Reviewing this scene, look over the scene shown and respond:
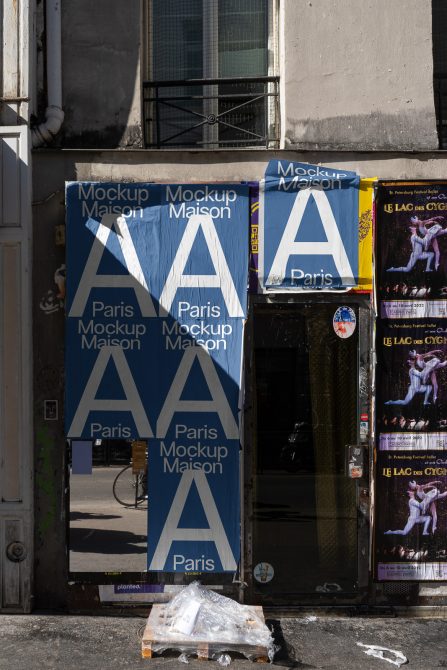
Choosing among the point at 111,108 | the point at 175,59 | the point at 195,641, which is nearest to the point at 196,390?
the point at 195,641

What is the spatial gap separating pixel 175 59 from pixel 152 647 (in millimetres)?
4945

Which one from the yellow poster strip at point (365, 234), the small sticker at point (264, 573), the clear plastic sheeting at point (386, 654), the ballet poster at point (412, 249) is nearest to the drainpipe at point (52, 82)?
the yellow poster strip at point (365, 234)

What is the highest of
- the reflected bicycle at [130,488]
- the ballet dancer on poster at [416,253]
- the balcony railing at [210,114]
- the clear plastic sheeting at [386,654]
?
the balcony railing at [210,114]

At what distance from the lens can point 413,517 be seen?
21.0 feet

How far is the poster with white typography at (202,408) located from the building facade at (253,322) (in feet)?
0.15

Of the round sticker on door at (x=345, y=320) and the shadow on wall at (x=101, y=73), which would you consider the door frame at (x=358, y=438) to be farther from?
the shadow on wall at (x=101, y=73)

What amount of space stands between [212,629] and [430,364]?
2.77 metres

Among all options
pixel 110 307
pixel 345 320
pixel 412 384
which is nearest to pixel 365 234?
pixel 345 320

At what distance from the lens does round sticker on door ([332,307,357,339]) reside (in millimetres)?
6484

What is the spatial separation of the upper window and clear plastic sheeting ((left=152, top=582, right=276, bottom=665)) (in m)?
3.93

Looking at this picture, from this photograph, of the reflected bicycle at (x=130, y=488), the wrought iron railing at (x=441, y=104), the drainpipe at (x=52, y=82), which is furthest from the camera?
the wrought iron railing at (x=441, y=104)

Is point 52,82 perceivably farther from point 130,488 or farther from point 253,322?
point 130,488

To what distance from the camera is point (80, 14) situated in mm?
6535

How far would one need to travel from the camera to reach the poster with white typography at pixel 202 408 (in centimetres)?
636
